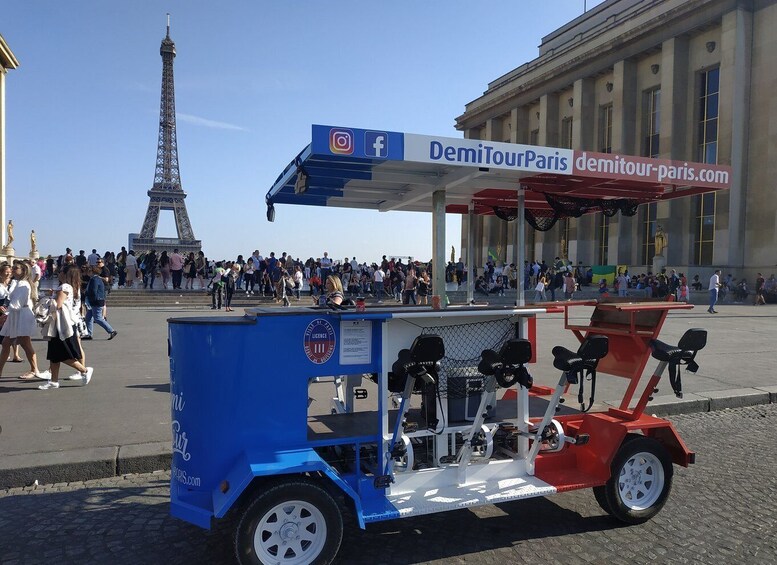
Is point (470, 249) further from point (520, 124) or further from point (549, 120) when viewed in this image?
point (520, 124)

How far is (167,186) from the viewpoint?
7919cm

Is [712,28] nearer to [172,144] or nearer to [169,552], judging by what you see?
[169,552]

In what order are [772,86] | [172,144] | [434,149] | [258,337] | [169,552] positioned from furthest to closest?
[172,144] → [772,86] → [434,149] → [169,552] → [258,337]

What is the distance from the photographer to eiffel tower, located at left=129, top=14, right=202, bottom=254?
78250 mm

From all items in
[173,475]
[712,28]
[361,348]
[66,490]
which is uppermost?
[712,28]

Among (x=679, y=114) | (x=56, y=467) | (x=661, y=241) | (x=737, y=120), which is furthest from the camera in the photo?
(x=679, y=114)

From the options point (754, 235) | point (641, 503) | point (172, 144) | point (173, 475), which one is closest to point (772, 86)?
point (754, 235)

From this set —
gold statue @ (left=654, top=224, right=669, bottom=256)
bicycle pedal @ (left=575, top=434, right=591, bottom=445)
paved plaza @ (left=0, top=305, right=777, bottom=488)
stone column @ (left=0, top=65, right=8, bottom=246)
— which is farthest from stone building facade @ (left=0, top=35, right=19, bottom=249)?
gold statue @ (left=654, top=224, right=669, bottom=256)

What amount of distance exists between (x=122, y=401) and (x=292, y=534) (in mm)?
4667

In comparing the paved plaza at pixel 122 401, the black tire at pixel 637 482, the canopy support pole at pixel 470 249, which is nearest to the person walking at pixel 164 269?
the paved plaza at pixel 122 401

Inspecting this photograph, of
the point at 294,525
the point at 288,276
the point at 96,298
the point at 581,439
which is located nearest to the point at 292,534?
the point at 294,525

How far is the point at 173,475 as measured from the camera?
3.68 metres

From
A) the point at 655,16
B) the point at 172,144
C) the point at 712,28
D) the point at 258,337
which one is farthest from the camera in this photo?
the point at 172,144

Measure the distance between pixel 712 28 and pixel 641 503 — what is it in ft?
142
